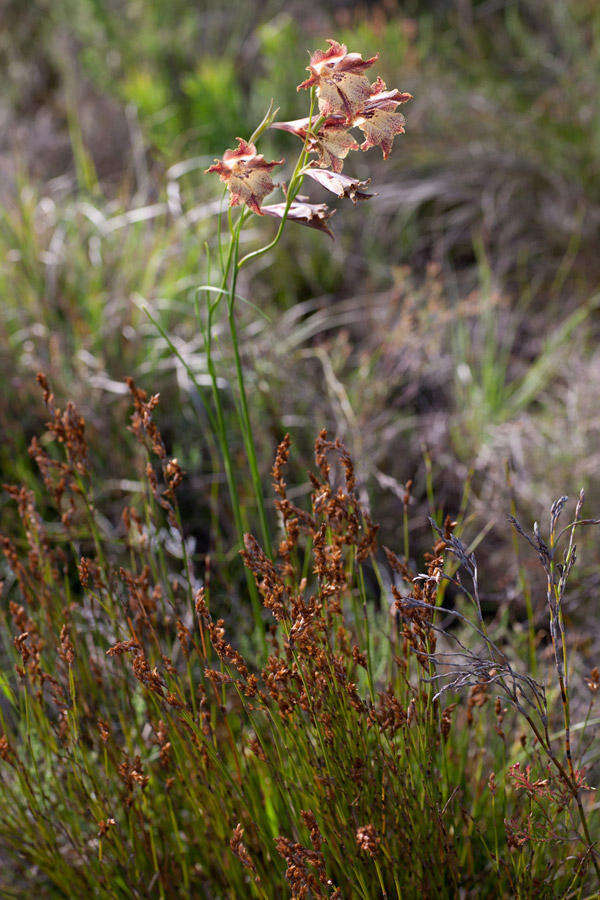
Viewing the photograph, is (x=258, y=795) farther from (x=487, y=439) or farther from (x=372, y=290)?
(x=372, y=290)

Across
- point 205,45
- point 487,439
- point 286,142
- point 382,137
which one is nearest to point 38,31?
point 205,45

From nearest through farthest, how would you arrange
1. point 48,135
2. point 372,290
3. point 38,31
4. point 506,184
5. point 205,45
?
point 372,290 < point 506,184 < point 48,135 < point 205,45 < point 38,31

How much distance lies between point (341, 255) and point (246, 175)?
2.80m

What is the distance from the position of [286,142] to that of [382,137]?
3.77 meters

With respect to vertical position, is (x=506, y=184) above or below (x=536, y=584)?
above

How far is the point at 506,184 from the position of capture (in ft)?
13.2

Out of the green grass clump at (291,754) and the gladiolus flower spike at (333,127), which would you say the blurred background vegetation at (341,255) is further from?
the gladiolus flower spike at (333,127)

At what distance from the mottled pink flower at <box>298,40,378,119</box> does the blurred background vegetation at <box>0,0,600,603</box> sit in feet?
2.46

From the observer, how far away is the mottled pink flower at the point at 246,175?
2.95ft

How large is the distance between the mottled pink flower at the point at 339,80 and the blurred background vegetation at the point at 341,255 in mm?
750

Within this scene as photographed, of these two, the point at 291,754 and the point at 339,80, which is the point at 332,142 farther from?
the point at 291,754

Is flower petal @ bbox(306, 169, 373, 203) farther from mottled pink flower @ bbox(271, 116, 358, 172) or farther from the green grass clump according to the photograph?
the green grass clump

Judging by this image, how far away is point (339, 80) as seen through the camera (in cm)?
86

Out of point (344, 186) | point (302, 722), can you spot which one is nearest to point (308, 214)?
point (344, 186)
